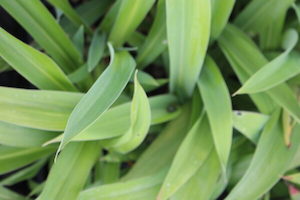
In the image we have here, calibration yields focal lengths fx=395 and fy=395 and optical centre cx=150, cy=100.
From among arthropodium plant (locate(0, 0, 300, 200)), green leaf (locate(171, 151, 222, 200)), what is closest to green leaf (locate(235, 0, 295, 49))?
arthropodium plant (locate(0, 0, 300, 200))

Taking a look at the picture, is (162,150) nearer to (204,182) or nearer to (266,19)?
(204,182)

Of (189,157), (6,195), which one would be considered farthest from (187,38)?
(6,195)

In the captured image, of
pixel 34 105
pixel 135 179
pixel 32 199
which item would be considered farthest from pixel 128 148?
pixel 32 199

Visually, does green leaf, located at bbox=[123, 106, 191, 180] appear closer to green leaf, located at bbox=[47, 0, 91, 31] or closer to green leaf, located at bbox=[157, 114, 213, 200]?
green leaf, located at bbox=[157, 114, 213, 200]

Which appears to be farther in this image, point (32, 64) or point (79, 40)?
point (79, 40)

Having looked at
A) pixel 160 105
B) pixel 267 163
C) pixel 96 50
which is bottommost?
pixel 267 163

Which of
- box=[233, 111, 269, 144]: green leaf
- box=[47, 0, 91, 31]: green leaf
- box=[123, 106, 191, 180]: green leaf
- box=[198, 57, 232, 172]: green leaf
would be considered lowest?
box=[233, 111, 269, 144]: green leaf
